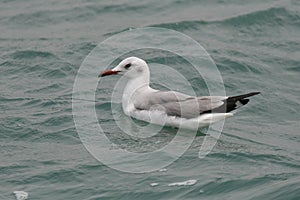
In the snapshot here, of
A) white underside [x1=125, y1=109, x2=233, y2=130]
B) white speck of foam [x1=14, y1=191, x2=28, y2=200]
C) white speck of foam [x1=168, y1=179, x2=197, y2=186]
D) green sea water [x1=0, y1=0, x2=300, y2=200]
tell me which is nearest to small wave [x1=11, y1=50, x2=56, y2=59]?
green sea water [x1=0, y1=0, x2=300, y2=200]

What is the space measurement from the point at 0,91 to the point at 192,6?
5.69 meters

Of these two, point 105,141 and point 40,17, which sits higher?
point 40,17

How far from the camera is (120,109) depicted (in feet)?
43.0

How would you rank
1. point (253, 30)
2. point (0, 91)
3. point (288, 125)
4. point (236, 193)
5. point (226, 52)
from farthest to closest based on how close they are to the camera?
point (253, 30) → point (226, 52) → point (0, 91) → point (288, 125) → point (236, 193)

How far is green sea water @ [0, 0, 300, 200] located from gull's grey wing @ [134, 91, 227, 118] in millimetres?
383

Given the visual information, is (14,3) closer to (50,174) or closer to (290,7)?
(290,7)

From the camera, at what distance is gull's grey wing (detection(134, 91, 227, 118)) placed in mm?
11852

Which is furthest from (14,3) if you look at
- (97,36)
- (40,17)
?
(97,36)

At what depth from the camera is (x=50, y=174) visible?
407 inches

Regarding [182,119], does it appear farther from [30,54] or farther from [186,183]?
[30,54]

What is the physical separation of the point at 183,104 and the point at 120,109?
1524 mm

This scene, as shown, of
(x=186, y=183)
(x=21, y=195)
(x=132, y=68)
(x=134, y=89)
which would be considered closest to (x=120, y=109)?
(x=134, y=89)

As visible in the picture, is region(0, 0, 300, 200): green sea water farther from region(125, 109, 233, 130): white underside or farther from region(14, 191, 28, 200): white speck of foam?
region(125, 109, 233, 130): white underside

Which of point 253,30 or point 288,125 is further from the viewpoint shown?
point 253,30
